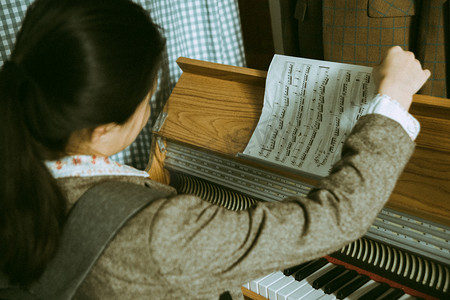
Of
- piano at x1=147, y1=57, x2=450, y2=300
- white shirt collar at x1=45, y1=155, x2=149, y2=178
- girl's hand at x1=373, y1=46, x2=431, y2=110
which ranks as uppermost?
girl's hand at x1=373, y1=46, x2=431, y2=110

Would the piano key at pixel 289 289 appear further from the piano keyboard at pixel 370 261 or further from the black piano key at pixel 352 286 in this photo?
the black piano key at pixel 352 286

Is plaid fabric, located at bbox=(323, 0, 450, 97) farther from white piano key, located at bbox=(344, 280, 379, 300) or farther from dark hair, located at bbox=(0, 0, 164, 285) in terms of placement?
dark hair, located at bbox=(0, 0, 164, 285)

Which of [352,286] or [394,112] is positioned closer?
[394,112]

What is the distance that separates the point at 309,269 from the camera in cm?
108

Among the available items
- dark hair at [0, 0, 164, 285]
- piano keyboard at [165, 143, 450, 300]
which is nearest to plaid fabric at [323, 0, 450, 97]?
piano keyboard at [165, 143, 450, 300]

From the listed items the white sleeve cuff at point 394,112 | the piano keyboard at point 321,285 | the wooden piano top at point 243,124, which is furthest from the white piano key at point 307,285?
the white sleeve cuff at point 394,112

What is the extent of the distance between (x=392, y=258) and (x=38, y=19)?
3.01 ft

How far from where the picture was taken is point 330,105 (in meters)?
0.99

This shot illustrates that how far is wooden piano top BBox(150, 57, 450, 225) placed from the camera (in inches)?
33.9

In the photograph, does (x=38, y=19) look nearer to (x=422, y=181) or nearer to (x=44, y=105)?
(x=44, y=105)

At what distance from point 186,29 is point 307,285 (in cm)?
107

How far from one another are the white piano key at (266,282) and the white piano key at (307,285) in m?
0.06

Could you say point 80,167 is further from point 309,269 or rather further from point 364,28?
point 364,28

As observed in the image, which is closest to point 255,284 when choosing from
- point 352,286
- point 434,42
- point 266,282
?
point 266,282
